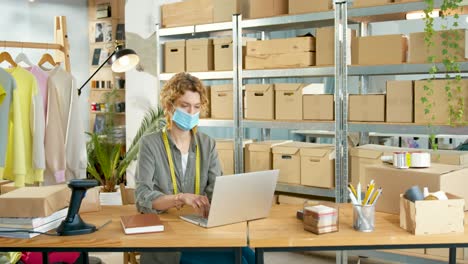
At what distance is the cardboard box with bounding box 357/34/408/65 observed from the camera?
4.18 meters

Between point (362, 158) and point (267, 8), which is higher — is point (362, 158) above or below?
below

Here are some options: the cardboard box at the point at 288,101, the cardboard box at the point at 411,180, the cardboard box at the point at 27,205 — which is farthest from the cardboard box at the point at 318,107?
the cardboard box at the point at 27,205

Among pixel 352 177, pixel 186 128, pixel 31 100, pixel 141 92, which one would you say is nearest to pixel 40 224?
pixel 186 128

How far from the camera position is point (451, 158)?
4008 mm

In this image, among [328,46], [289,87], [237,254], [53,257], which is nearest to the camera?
[237,254]

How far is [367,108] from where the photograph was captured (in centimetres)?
431

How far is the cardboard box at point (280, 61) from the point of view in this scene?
462 centimetres

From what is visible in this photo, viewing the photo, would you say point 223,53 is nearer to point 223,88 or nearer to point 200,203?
point 223,88

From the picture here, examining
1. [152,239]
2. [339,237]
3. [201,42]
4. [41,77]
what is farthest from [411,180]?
[41,77]

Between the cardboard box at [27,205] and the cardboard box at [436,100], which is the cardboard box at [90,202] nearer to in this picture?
the cardboard box at [27,205]

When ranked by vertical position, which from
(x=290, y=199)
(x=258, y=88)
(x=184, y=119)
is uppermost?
(x=258, y=88)

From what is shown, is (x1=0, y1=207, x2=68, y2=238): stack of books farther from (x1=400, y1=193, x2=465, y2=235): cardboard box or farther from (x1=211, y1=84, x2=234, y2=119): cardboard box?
(x1=211, y1=84, x2=234, y2=119): cardboard box

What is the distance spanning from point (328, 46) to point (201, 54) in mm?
1310

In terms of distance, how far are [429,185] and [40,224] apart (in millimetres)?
1801
